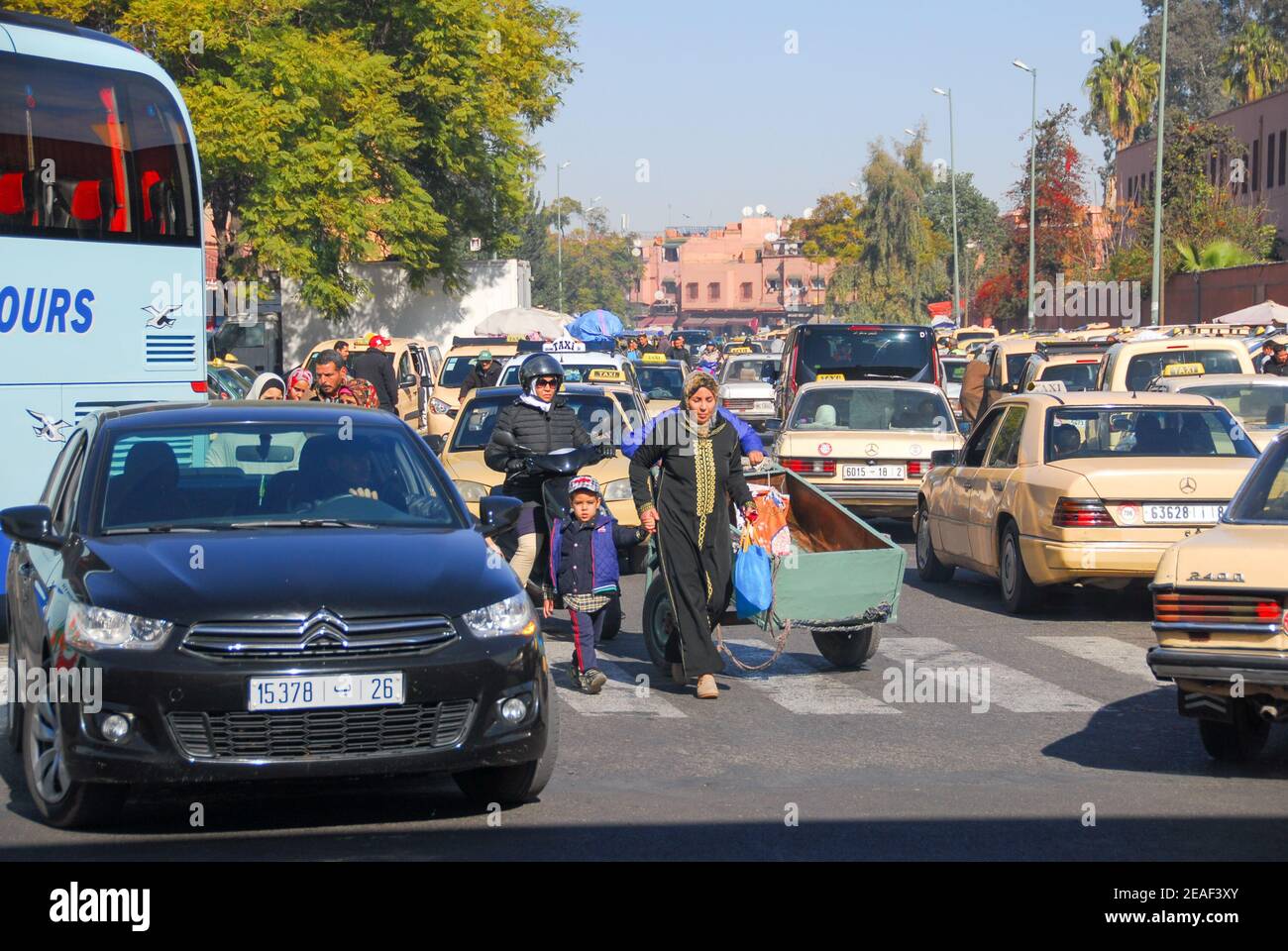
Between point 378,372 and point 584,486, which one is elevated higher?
point 378,372

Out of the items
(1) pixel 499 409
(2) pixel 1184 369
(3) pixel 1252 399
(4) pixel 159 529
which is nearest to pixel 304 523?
(4) pixel 159 529

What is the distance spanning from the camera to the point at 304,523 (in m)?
7.48

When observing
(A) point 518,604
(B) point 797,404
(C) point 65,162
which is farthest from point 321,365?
(A) point 518,604

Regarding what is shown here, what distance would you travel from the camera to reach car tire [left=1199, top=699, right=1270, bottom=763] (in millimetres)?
8141

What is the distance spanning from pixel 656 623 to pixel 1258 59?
253ft

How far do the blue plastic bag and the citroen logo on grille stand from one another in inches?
159

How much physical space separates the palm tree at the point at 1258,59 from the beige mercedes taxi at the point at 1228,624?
77857 millimetres

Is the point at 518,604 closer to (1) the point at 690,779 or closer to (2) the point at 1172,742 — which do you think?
(1) the point at 690,779

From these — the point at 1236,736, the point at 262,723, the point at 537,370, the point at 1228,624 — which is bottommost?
the point at 1236,736

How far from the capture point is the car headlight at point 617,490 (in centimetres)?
1576

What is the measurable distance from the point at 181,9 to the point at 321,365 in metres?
26.5

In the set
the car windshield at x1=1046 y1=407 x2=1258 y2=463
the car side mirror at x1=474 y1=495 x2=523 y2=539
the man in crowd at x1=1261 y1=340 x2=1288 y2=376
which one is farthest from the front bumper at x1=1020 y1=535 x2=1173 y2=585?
the man in crowd at x1=1261 y1=340 x2=1288 y2=376

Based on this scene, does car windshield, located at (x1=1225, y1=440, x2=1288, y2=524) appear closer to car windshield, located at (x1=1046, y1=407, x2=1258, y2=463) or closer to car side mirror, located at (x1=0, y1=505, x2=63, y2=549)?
car windshield, located at (x1=1046, y1=407, x2=1258, y2=463)

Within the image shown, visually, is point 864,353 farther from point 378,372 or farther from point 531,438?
point 531,438
